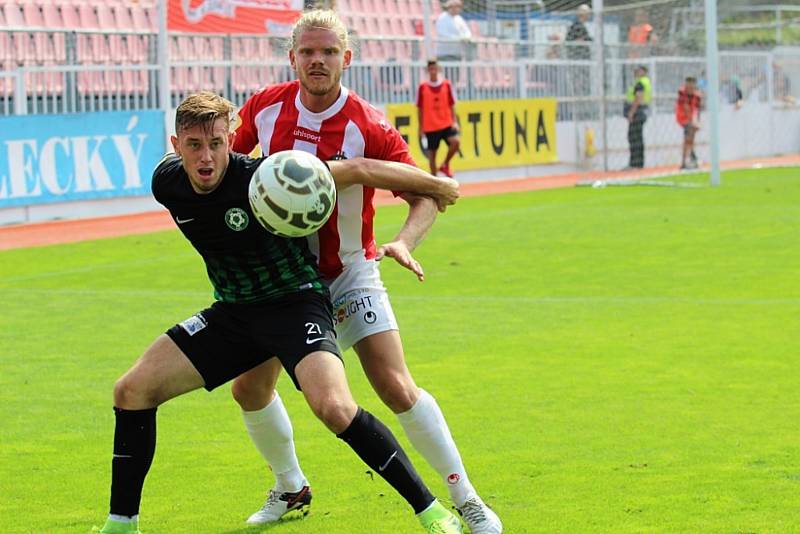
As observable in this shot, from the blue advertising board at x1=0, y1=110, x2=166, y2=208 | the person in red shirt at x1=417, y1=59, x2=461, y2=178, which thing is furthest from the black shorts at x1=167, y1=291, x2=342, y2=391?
the person in red shirt at x1=417, y1=59, x2=461, y2=178

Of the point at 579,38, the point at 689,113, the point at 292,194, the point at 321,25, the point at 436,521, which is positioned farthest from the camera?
the point at 579,38

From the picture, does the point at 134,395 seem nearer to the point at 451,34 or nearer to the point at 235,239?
the point at 235,239

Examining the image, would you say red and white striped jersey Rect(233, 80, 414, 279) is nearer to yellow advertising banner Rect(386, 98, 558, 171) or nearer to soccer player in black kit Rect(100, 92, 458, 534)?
soccer player in black kit Rect(100, 92, 458, 534)

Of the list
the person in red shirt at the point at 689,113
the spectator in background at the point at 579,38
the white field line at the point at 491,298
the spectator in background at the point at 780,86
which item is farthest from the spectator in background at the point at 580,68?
the white field line at the point at 491,298

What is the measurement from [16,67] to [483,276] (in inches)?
364

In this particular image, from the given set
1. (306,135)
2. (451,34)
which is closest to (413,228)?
(306,135)

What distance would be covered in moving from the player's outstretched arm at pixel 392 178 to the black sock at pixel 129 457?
111cm

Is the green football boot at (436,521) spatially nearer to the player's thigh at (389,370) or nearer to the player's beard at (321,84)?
the player's thigh at (389,370)

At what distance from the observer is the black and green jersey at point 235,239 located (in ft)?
17.2

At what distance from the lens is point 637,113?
101ft

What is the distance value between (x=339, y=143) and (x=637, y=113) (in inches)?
1007

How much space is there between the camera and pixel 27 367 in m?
9.38

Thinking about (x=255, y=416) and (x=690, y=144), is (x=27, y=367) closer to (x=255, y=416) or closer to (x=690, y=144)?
(x=255, y=416)

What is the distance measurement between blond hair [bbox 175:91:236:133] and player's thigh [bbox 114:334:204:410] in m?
0.83
